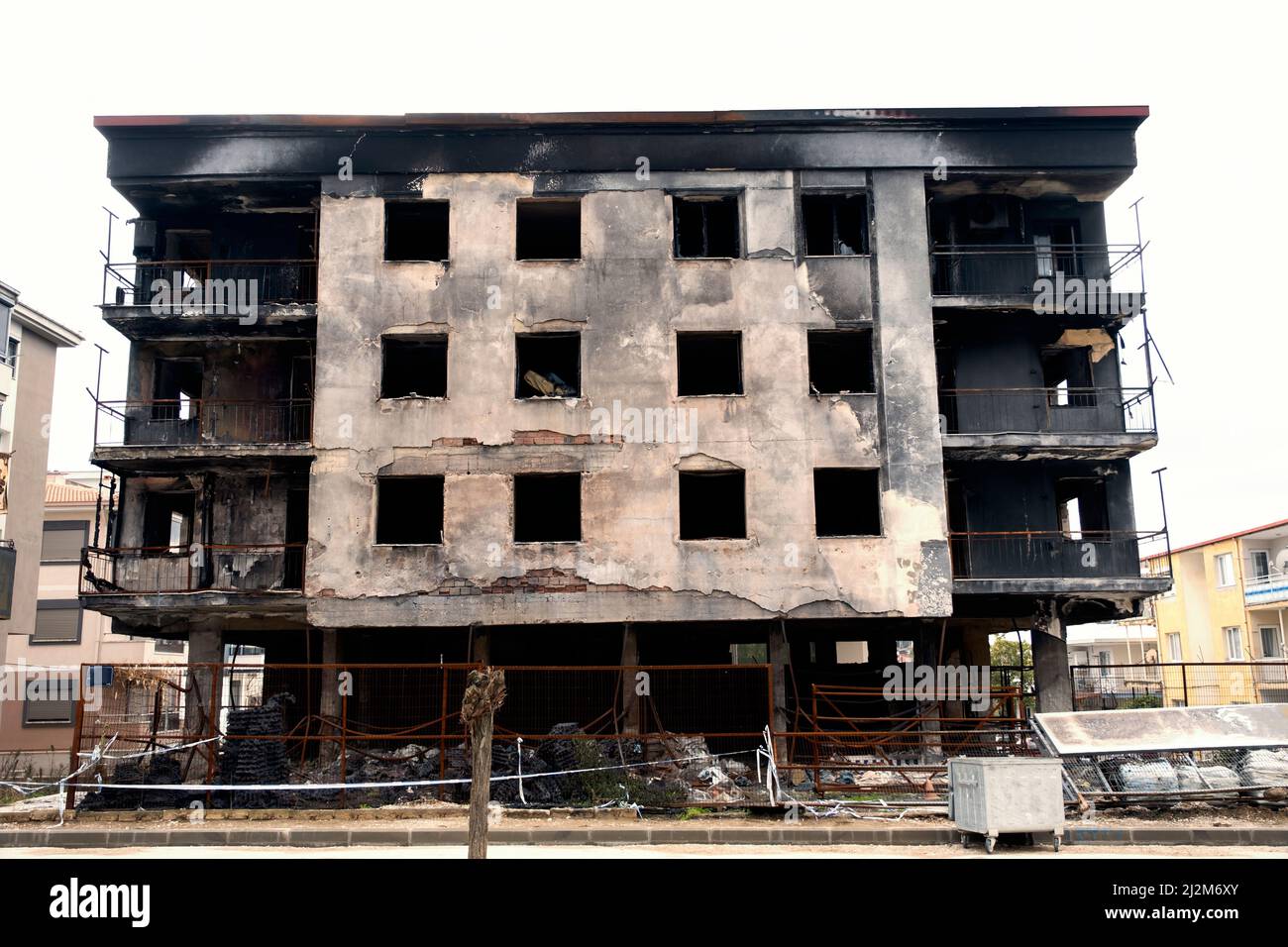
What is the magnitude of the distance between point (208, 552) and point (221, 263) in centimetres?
645

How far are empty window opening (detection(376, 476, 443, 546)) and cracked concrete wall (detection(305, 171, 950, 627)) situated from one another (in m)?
2.78

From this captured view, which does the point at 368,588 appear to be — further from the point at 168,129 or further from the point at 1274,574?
the point at 1274,574

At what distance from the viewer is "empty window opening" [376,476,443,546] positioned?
1064 inches

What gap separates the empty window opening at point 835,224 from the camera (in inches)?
1024

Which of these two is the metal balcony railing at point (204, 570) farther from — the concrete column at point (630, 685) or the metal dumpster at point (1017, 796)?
the metal dumpster at point (1017, 796)

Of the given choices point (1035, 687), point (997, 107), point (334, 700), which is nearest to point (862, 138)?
point (997, 107)

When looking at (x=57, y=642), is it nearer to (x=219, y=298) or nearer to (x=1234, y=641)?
(x=219, y=298)

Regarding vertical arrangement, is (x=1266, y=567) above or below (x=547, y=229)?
below

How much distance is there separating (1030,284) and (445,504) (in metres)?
14.4

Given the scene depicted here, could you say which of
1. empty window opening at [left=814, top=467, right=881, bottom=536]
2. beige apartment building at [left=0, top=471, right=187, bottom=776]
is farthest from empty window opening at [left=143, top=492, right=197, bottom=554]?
beige apartment building at [left=0, top=471, right=187, bottom=776]

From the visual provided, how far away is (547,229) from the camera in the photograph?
27.4 metres

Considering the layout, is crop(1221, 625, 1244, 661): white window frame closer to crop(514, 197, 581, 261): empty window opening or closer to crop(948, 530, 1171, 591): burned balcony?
crop(948, 530, 1171, 591): burned balcony

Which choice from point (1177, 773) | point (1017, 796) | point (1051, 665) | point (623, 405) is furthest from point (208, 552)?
point (1177, 773)

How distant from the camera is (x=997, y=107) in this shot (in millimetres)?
25438
